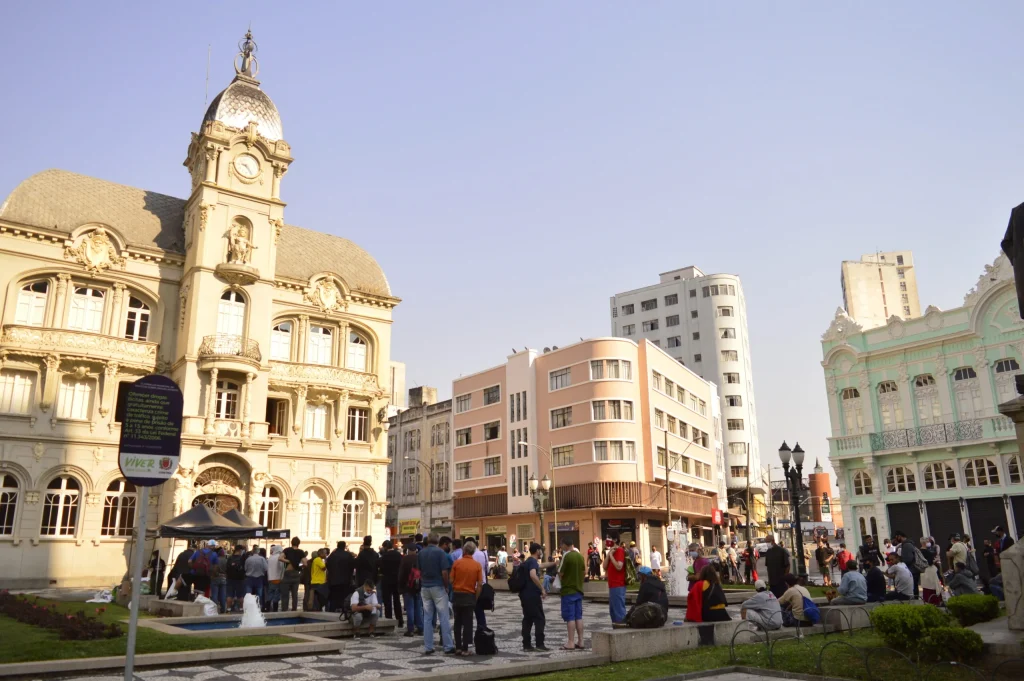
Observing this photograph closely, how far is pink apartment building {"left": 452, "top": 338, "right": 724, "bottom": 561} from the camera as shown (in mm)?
48531

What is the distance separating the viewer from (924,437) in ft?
132

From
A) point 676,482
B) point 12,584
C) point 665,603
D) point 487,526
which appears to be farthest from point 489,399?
point 665,603

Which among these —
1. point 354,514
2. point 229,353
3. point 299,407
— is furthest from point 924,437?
point 229,353

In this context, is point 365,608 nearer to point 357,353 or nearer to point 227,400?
point 227,400

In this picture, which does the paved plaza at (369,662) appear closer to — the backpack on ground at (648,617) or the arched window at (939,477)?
the backpack on ground at (648,617)

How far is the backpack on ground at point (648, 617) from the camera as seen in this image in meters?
11.9

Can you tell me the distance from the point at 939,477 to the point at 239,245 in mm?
36546

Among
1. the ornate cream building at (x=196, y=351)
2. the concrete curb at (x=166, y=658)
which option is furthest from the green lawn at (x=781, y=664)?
the ornate cream building at (x=196, y=351)

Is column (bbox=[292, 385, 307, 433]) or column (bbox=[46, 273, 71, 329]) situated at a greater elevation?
column (bbox=[46, 273, 71, 329])

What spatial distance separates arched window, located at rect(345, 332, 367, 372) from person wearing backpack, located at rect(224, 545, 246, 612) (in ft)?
63.9

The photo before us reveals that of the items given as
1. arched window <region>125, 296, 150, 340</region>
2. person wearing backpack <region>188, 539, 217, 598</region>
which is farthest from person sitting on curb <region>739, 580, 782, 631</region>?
arched window <region>125, 296, 150, 340</region>

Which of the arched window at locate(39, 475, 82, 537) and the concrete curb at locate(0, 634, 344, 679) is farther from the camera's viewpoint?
the arched window at locate(39, 475, 82, 537)

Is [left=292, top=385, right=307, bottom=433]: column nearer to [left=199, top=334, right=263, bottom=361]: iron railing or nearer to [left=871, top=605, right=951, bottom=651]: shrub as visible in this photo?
[left=199, top=334, right=263, bottom=361]: iron railing

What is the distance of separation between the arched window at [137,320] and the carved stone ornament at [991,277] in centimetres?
4038
